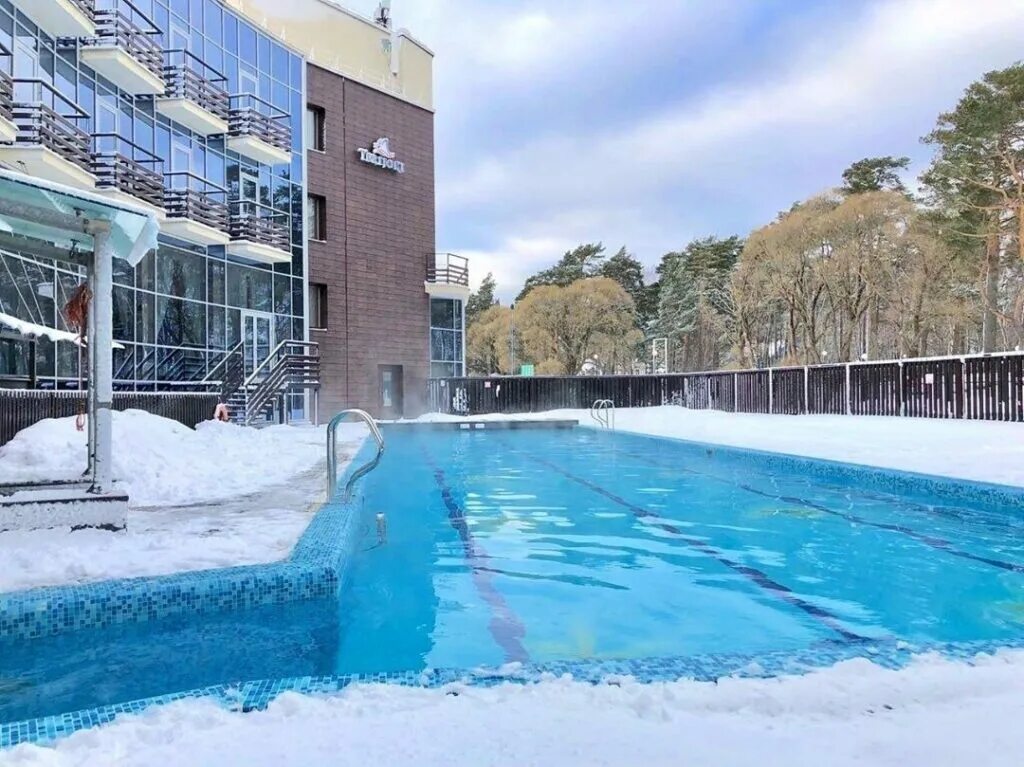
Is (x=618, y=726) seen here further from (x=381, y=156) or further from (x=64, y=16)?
(x=381, y=156)

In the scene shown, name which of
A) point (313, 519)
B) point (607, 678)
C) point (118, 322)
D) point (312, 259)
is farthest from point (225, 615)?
point (312, 259)

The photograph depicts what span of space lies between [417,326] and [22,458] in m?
16.5

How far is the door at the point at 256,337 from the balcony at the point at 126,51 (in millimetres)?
5644

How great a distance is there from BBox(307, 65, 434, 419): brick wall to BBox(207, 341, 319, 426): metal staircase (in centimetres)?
200

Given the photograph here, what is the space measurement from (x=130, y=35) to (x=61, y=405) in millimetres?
7249

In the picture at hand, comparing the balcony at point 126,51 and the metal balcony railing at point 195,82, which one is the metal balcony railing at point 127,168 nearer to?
the balcony at point 126,51

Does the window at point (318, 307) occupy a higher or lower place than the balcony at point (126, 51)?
lower

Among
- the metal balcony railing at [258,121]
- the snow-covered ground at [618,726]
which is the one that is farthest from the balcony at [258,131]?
the snow-covered ground at [618,726]

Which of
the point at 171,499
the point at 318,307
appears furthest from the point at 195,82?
the point at 171,499

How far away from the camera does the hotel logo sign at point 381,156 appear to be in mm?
21281

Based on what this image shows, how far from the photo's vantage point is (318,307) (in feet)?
68.0

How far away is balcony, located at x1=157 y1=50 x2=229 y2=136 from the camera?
1448 centimetres

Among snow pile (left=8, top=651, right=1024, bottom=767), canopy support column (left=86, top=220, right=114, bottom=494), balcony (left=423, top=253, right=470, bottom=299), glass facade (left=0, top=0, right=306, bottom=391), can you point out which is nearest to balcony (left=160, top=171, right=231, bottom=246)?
glass facade (left=0, top=0, right=306, bottom=391)

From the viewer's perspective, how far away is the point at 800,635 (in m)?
3.55
